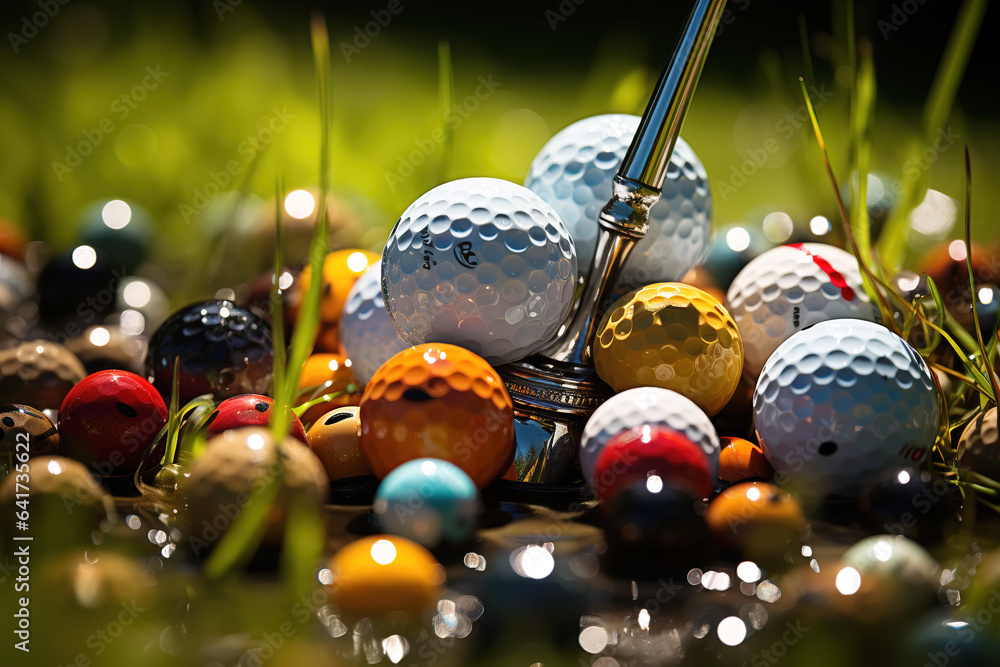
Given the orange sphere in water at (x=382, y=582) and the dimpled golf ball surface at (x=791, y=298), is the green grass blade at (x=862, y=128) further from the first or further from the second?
the orange sphere in water at (x=382, y=582)

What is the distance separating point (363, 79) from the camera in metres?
5.25

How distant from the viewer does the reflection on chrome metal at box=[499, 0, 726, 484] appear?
6.04 feet

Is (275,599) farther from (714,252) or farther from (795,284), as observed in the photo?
(714,252)

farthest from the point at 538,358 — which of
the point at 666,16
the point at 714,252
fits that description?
the point at 666,16

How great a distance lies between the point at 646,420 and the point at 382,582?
62 centimetres

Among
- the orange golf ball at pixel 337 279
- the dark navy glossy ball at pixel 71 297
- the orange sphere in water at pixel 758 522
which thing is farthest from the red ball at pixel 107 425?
the orange sphere in water at pixel 758 522

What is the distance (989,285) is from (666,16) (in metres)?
5.07

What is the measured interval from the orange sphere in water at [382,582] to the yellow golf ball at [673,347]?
0.72 meters

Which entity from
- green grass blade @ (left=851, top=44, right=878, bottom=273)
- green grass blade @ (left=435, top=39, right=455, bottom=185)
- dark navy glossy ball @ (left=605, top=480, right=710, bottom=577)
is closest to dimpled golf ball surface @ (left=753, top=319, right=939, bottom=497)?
dark navy glossy ball @ (left=605, top=480, right=710, bottom=577)

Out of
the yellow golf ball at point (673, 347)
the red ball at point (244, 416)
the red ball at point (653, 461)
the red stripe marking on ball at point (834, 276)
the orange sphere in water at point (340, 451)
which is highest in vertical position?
the red stripe marking on ball at point (834, 276)

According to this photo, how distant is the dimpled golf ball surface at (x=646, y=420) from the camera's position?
1600 millimetres

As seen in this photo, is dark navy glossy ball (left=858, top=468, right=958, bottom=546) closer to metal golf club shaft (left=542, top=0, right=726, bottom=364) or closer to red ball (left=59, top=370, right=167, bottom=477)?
metal golf club shaft (left=542, top=0, right=726, bottom=364)

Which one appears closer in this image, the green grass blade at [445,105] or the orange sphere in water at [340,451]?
the orange sphere in water at [340,451]

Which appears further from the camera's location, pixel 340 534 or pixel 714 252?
pixel 714 252
